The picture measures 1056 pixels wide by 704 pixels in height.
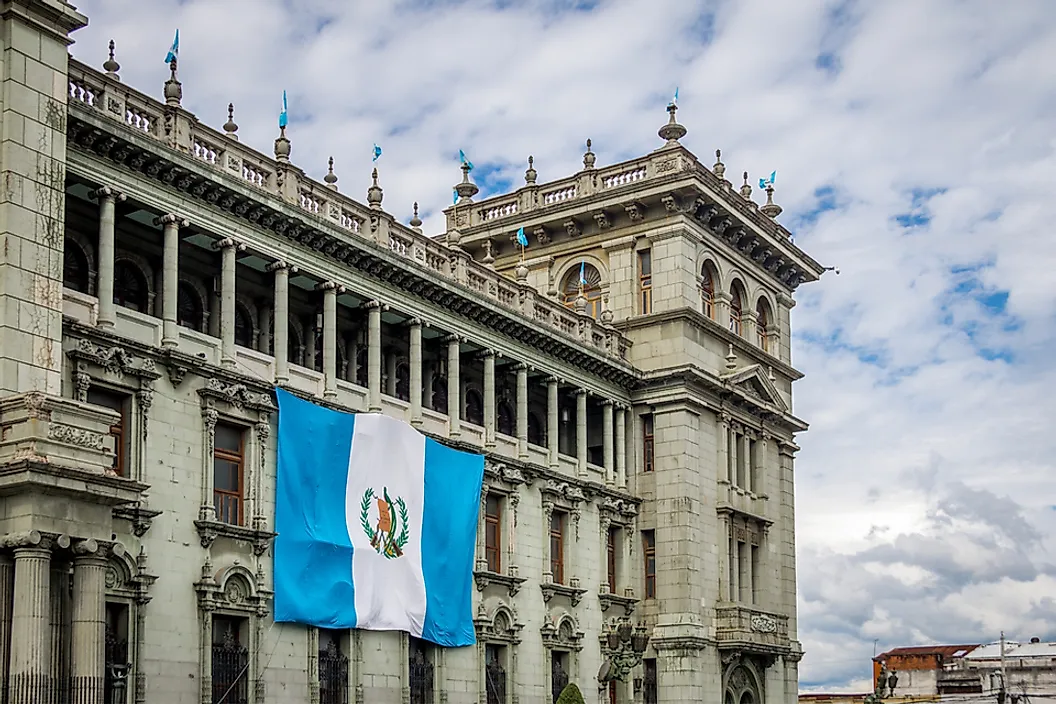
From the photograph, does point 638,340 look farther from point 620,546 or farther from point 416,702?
point 416,702

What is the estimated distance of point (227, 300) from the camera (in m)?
36.8

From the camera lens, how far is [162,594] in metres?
33.7

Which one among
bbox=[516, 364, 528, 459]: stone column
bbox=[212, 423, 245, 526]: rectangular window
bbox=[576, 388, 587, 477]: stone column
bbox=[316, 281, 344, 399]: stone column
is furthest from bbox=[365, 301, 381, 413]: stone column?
bbox=[576, 388, 587, 477]: stone column

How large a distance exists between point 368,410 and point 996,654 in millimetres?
94302

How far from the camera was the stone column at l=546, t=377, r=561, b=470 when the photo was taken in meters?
50.3

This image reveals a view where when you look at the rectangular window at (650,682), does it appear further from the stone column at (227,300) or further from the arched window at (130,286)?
the arched window at (130,286)

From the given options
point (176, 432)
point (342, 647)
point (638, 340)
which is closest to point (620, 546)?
point (638, 340)

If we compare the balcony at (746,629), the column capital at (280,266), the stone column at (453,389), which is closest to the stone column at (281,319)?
the column capital at (280,266)

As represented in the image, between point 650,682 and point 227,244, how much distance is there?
2510 centimetres

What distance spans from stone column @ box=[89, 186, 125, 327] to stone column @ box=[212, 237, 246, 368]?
3.58m

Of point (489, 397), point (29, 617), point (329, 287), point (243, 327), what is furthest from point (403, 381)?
point (29, 617)

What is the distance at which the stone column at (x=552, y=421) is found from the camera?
165ft

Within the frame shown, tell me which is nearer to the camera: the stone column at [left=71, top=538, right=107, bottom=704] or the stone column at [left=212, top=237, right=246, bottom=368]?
the stone column at [left=71, top=538, right=107, bottom=704]

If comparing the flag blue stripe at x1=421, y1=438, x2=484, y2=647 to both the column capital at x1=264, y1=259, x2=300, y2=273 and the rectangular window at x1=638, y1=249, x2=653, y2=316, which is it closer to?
the column capital at x1=264, y1=259, x2=300, y2=273
